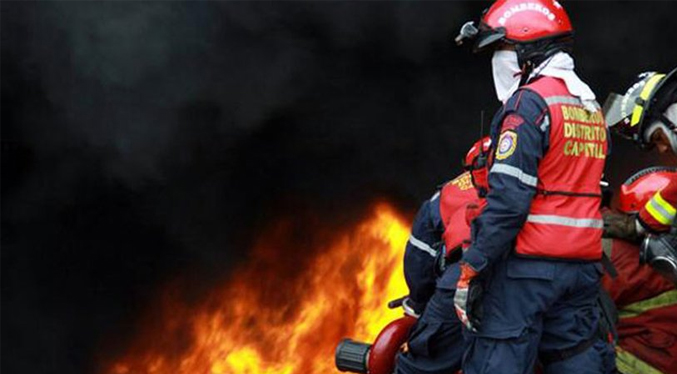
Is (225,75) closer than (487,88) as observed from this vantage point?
Yes

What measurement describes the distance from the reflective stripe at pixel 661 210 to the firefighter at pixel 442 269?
73 cm

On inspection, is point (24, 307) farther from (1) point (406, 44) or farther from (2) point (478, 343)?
(2) point (478, 343)

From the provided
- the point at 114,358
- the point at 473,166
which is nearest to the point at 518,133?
the point at 473,166

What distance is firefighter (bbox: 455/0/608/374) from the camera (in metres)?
3.28

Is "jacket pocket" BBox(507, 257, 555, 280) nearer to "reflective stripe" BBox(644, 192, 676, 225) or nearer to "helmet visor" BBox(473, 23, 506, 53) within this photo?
"reflective stripe" BBox(644, 192, 676, 225)

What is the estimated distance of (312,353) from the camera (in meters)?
6.70

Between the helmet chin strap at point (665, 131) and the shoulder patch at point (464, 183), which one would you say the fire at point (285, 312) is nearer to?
the shoulder patch at point (464, 183)

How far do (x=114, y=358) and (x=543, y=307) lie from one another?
3934 millimetres

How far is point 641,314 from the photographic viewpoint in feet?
12.9

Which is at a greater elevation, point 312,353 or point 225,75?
point 225,75

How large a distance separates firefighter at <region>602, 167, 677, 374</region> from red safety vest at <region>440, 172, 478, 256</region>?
2.24 feet

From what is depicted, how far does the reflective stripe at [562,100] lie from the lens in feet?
11.0

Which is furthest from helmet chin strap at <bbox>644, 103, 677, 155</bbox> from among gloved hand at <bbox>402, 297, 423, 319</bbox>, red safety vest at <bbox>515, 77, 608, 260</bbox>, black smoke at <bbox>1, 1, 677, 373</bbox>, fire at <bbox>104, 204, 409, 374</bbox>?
fire at <bbox>104, 204, 409, 374</bbox>

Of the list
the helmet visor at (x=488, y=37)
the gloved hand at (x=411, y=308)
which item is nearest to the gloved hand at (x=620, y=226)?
the helmet visor at (x=488, y=37)
